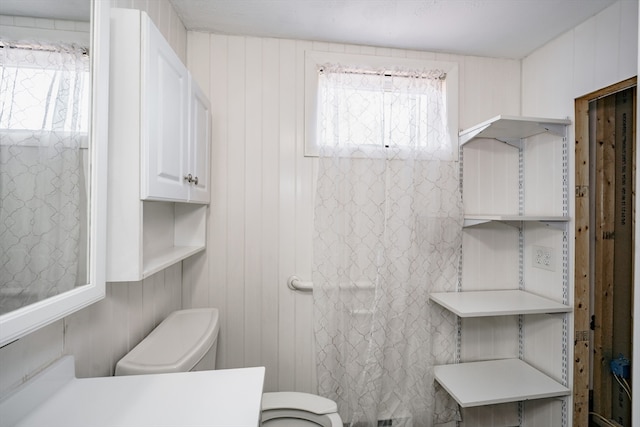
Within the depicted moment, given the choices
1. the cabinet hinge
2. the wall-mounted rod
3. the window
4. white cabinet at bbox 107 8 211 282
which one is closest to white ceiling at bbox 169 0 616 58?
white cabinet at bbox 107 8 211 282

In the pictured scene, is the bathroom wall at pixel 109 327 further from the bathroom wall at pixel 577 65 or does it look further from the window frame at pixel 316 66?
the bathroom wall at pixel 577 65

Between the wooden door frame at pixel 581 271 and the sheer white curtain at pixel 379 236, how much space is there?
0.59 metres

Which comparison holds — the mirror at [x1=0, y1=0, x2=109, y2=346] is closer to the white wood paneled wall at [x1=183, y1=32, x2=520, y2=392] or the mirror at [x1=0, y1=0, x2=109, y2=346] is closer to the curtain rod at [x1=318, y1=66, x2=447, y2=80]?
the white wood paneled wall at [x1=183, y1=32, x2=520, y2=392]

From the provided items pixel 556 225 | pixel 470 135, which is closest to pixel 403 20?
pixel 470 135

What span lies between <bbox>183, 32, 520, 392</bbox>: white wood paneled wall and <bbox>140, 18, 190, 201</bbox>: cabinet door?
18.2 inches

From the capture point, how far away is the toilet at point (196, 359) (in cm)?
96

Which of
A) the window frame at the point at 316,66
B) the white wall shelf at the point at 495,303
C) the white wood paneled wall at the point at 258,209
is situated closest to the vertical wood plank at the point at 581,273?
the white wall shelf at the point at 495,303

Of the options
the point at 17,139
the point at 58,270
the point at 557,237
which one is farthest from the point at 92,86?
the point at 557,237

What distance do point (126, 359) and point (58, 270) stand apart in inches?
19.7

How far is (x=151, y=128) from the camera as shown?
2.85ft

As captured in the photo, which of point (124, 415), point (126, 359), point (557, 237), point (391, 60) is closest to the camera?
point (124, 415)

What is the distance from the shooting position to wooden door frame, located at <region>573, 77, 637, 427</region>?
151cm

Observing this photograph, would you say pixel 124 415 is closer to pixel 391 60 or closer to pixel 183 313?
pixel 183 313

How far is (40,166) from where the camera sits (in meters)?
0.60
